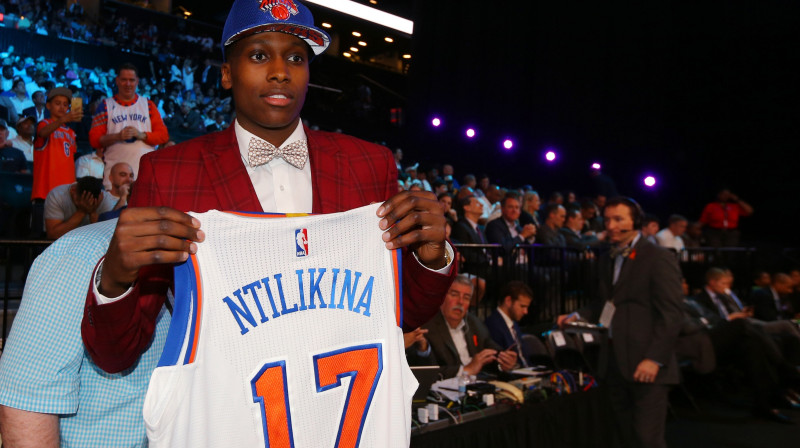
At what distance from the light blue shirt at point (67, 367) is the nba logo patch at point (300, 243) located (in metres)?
0.45

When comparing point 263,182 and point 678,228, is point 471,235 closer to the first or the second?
point 678,228

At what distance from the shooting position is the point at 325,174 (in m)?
1.57

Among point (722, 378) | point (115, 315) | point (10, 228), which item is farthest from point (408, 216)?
point (722, 378)

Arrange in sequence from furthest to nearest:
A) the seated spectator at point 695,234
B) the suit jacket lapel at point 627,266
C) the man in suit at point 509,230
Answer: the seated spectator at point 695,234 < the man in suit at point 509,230 < the suit jacket lapel at point 627,266

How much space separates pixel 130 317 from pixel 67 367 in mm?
261

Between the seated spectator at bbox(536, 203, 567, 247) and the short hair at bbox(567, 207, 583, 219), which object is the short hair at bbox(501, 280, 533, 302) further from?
the short hair at bbox(567, 207, 583, 219)

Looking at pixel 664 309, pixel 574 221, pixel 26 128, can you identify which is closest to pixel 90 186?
pixel 664 309

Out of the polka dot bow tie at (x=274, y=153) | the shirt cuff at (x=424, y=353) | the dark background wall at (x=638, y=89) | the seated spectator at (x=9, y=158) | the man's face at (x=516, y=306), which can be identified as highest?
the dark background wall at (x=638, y=89)

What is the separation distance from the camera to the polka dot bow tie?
152cm

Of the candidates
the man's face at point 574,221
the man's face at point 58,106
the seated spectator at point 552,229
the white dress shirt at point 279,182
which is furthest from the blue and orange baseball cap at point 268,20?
the man's face at point 574,221

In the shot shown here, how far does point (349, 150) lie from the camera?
1.61 m

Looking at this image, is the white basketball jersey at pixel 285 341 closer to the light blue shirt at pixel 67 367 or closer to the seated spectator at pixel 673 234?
the light blue shirt at pixel 67 367

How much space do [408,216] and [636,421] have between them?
349 cm

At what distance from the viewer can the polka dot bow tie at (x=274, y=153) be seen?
1.52 metres
